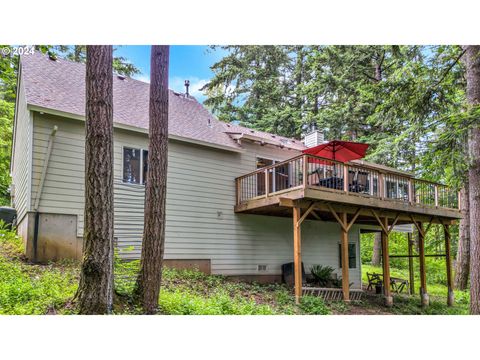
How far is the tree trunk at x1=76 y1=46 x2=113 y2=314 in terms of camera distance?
3.84 meters

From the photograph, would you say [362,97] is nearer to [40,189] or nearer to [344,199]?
[344,199]

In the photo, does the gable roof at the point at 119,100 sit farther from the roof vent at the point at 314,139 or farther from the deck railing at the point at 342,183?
the roof vent at the point at 314,139

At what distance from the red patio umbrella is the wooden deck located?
0.28 meters

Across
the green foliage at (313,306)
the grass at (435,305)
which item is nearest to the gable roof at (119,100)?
the green foliage at (313,306)

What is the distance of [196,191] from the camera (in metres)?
8.34

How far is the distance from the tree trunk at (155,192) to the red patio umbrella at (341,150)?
4.34 meters

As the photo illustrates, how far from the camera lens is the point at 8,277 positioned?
510 cm

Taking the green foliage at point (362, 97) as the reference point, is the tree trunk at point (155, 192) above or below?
below

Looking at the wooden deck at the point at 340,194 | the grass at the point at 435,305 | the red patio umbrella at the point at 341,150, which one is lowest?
the grass at the point at 435,305

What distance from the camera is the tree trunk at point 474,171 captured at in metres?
6.30
